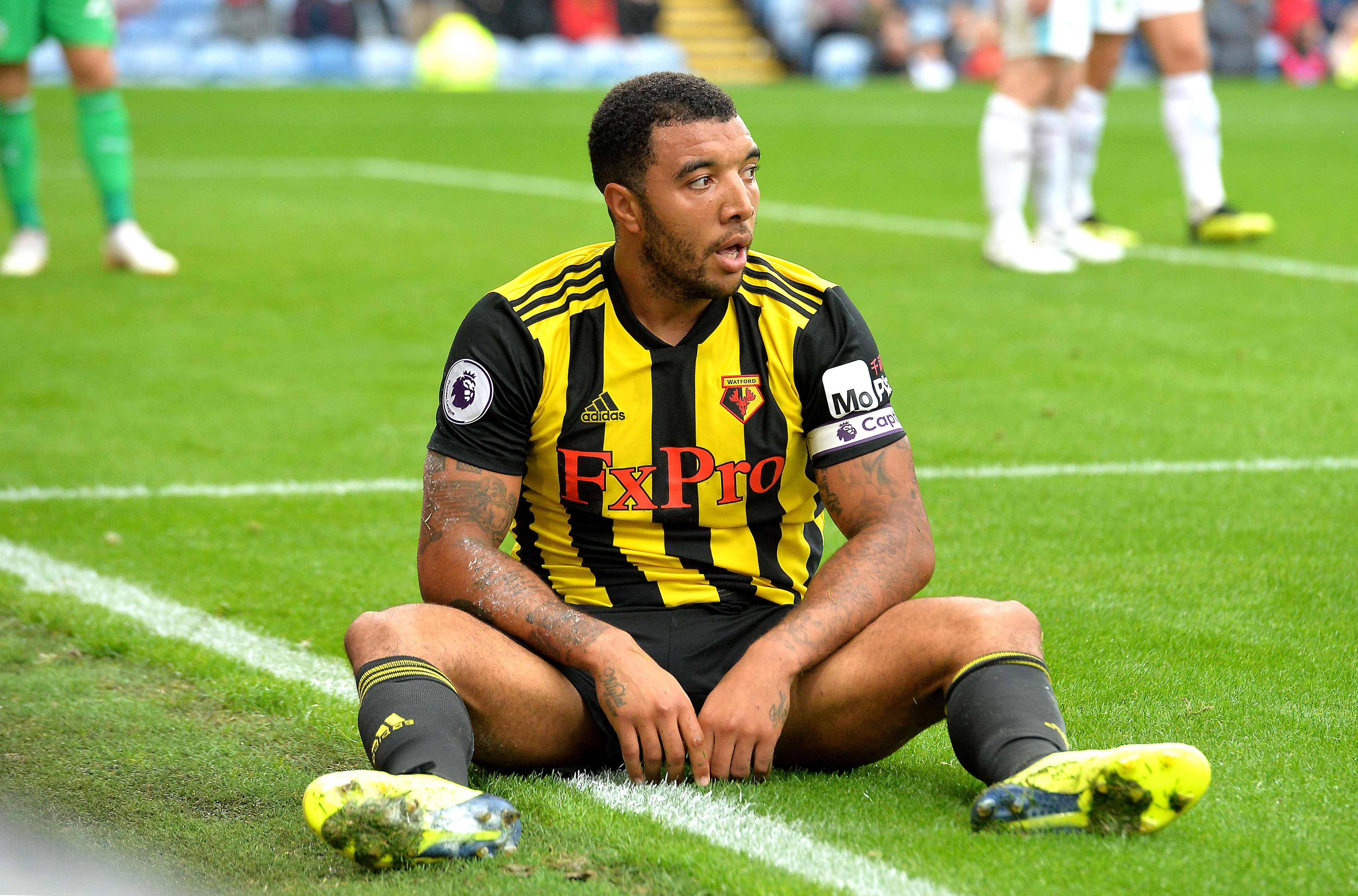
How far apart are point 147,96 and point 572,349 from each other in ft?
Result: 69.5

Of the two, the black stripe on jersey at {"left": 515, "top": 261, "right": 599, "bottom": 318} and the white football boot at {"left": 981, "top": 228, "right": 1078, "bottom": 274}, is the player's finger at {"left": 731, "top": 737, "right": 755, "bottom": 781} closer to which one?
the black stripe on jersey at {"left": 515, "top": 261, "right": 599, "bottom": 318}

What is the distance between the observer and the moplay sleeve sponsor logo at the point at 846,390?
290 cm

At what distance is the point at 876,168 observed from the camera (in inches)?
527

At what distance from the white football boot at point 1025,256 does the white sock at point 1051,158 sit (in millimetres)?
231

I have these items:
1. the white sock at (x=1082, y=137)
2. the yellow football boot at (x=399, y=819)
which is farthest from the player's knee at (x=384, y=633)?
the white sock at (x=1082, y=137)

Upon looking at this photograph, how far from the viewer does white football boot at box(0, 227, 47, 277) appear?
8641 millimetres

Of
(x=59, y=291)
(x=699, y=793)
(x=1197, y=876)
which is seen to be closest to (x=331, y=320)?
(x=59, y=291)

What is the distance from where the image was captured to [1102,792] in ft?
7.89

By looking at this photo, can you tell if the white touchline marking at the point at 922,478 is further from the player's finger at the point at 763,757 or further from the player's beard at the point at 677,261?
the player's finger at the point at 763,757

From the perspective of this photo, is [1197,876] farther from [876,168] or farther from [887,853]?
[876,168]

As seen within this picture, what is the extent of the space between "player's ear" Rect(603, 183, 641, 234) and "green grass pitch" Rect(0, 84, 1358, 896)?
38.5 inches

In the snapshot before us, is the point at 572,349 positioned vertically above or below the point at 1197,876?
above

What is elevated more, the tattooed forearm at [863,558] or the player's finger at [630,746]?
the tattooed forearm at [863,558]

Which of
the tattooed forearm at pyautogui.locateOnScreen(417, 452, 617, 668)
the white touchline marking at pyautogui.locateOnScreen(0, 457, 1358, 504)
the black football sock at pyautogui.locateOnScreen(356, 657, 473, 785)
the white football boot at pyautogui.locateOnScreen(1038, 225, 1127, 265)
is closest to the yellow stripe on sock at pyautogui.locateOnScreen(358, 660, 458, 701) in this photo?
the black football sock at pyautogui.locateOnScreen(356, 657, 473, 785)
